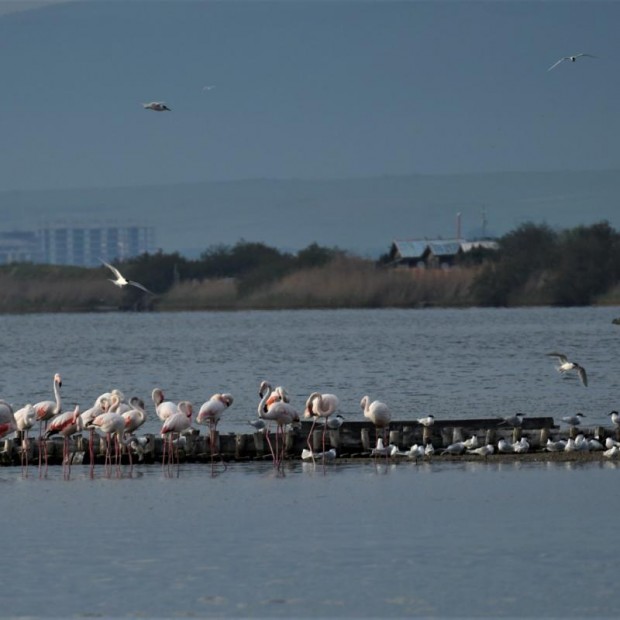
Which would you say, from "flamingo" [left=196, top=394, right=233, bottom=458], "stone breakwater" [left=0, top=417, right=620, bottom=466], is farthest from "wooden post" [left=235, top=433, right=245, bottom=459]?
"flamingo" [left=196, top=394, right=233, bottom=458]

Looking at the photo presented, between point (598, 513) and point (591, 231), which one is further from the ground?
point (591, 231)

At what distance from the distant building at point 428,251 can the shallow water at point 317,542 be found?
140498 millimetres

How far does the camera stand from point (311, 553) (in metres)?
17.8

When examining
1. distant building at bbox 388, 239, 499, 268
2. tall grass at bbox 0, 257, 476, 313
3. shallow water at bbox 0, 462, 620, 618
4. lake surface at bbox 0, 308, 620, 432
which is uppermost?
distant building at bbox 388, 239, 499, 268

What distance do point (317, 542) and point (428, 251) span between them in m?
153

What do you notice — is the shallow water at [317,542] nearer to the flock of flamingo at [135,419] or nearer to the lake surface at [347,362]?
the flock of flamingo at [135,419]

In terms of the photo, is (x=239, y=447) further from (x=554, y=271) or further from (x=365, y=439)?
(x=554, y=271)

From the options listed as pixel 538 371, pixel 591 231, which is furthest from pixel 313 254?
pixel 538 371

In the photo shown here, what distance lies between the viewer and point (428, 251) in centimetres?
17038

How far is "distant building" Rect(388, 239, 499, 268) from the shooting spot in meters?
167

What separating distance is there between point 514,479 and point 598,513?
314 centimetres

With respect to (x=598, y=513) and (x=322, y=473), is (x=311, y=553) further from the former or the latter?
(x=322, y=473)

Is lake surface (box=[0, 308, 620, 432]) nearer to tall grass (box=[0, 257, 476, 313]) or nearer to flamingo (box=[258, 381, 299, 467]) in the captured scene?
flamingo (box=[258, 381, 299, 467])

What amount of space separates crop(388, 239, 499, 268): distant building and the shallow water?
140498mm
